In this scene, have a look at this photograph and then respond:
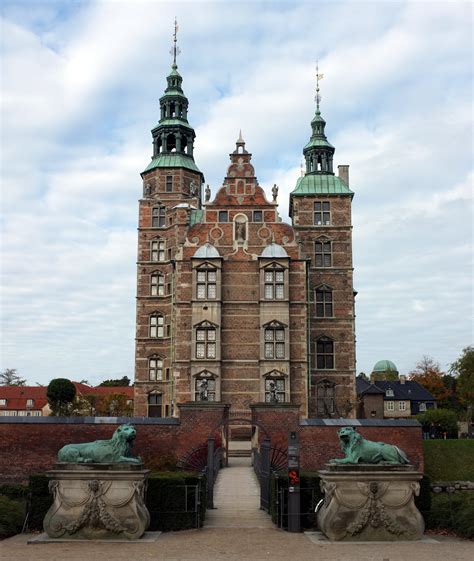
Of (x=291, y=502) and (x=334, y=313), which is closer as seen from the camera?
(x=291, y=502)

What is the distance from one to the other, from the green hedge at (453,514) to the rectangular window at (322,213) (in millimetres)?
28863

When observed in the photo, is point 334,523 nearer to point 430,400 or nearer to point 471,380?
point 471,380

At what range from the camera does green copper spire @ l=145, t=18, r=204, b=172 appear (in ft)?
165

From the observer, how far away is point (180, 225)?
45.7 metres

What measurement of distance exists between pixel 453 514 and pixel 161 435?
41.1 feet

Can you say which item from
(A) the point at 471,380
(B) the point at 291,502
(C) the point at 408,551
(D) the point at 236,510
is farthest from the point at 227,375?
(A) the point at 471,380

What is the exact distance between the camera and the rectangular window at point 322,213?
46562 mm

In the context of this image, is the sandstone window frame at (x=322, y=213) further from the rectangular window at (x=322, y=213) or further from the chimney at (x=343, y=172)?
the chimney at (x=343, y=172)

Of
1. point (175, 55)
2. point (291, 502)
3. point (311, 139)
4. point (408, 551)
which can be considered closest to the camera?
point (408, 551)

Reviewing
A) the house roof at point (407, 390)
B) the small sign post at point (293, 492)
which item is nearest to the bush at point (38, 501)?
the small sign post at point (293, 492)

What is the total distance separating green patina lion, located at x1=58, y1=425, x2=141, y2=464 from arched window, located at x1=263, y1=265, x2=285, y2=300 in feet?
81.3

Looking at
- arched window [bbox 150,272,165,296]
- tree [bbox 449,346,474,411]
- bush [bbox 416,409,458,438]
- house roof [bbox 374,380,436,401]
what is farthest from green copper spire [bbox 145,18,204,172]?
house roof [bbox 374,380,436,401]

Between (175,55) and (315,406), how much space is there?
29.2m

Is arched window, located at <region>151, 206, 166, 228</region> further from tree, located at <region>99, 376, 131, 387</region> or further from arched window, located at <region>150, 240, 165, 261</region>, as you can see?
tree, located at <region>99, 376, 131, 387</region>
